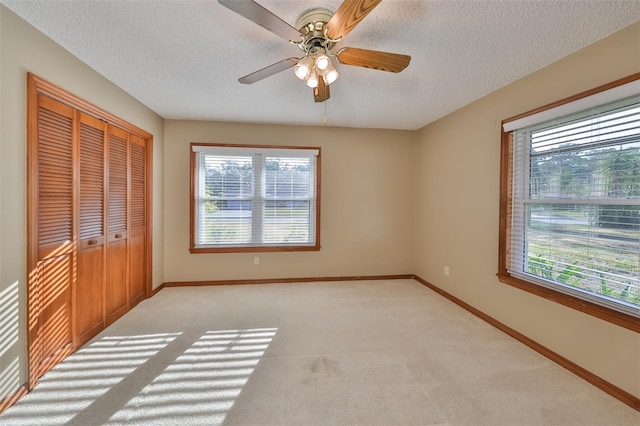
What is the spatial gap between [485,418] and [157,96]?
4.00 meters

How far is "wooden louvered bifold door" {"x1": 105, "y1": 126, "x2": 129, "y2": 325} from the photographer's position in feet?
9.30

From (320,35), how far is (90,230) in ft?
8.46

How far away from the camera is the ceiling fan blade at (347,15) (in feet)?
4.29

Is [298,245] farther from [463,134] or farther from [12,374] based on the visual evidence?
[12,374]

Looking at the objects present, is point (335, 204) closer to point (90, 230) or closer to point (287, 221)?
point (287, 221)

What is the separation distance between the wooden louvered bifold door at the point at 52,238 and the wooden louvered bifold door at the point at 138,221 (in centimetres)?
97

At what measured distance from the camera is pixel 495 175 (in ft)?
9.61

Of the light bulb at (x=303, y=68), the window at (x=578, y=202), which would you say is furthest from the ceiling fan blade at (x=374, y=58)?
the window at (x=578, y=202)

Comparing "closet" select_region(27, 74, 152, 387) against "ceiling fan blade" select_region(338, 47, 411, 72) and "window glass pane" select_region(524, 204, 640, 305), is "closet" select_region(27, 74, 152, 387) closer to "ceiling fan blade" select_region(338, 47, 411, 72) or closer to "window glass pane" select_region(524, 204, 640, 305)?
"ceiling fan blade" select_region(338, 47, 411, 72)

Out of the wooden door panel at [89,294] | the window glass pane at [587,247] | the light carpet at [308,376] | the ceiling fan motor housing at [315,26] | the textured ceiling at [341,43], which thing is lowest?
the light carpet at [308,376]

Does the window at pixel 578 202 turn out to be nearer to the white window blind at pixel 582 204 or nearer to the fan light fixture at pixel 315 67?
the white window blind at pixel 582 204

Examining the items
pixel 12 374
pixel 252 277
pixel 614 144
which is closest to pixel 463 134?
pixel 614 144

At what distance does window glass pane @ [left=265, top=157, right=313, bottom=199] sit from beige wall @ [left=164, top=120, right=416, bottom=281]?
0.27 meters

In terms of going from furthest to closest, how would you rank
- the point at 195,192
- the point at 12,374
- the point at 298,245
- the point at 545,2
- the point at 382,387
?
the point at 298,245 → the point at 195,192 → the point at 382,387 → the point at 12,374 → the point at 545,2
